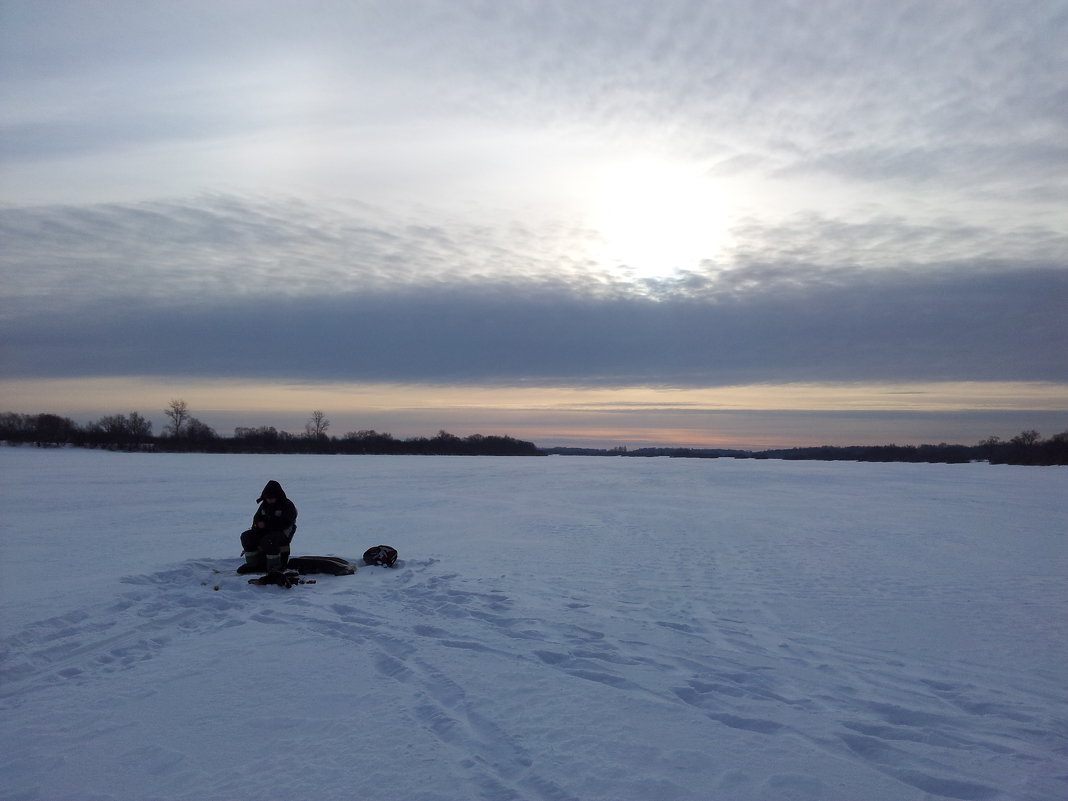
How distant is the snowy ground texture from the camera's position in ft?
12.0

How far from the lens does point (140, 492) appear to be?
70.1ft

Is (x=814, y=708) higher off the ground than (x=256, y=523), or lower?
lower

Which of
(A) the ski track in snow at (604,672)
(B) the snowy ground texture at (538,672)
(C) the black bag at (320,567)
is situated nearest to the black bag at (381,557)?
(B) the snowy ground texture at (538,672)

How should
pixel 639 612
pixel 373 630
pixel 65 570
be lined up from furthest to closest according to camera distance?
pixel 65 570 → pixel 639 612 → pixel 373 630

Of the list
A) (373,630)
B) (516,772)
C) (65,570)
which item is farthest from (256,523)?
(516,772)

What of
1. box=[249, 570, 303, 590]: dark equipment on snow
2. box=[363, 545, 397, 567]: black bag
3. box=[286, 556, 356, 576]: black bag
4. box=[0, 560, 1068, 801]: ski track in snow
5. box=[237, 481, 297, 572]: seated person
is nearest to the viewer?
box=[0, 560, 1068, 801]: ski track in snow

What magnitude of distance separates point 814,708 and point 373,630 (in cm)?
383

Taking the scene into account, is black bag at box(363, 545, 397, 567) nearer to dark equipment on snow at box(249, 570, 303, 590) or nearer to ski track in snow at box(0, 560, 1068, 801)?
Result: dark equipment on snow at box(249, 570, 303, 590)

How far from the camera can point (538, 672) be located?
209 inches

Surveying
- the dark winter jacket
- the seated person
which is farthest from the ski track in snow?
the dark winter jacket

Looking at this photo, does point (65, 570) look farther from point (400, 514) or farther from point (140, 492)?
point (140, 492)

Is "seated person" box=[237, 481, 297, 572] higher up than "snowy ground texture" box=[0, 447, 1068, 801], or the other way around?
"seated person" box=[237, 481, 297, 572]

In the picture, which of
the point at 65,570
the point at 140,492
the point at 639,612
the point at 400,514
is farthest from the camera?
the point at 140,492

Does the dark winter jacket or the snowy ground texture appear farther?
the dark winter jacket
